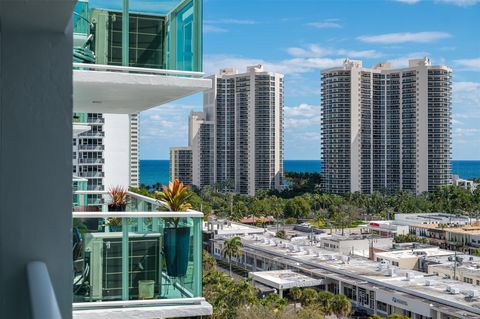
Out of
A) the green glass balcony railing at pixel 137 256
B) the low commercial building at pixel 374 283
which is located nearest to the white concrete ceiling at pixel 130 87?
the green glass balcony railing at pixel 137 256

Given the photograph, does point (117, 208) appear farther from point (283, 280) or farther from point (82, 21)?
point (283, 280)

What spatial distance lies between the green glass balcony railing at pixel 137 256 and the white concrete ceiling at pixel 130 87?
70 cm

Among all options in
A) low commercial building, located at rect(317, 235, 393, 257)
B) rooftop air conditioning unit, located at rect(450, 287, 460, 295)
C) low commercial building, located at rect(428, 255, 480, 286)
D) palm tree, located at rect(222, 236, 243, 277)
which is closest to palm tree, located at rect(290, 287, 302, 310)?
rooftop air conditioning unit, located at rect(450, 287, 460, 295)

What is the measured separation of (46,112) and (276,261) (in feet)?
101

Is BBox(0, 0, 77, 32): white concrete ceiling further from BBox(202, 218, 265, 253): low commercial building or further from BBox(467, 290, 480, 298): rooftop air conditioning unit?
BBox(202, 218, 265, 253): low commercial building

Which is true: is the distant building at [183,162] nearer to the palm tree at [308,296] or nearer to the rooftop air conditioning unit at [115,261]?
the palm tree at [308,296]

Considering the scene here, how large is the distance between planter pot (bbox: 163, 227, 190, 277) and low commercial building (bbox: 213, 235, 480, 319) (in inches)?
741

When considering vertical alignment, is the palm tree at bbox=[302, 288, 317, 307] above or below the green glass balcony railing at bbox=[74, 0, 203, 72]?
below

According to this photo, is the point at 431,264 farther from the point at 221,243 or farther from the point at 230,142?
the point at 230,142

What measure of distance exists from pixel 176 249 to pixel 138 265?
22 centimetres

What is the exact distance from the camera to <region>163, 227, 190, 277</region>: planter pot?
3229 millimetres

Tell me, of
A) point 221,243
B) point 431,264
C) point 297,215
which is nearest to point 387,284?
point 431,264

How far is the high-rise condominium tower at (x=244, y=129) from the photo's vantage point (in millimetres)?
66125

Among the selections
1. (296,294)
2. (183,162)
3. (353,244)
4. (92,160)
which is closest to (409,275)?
(296,294)
